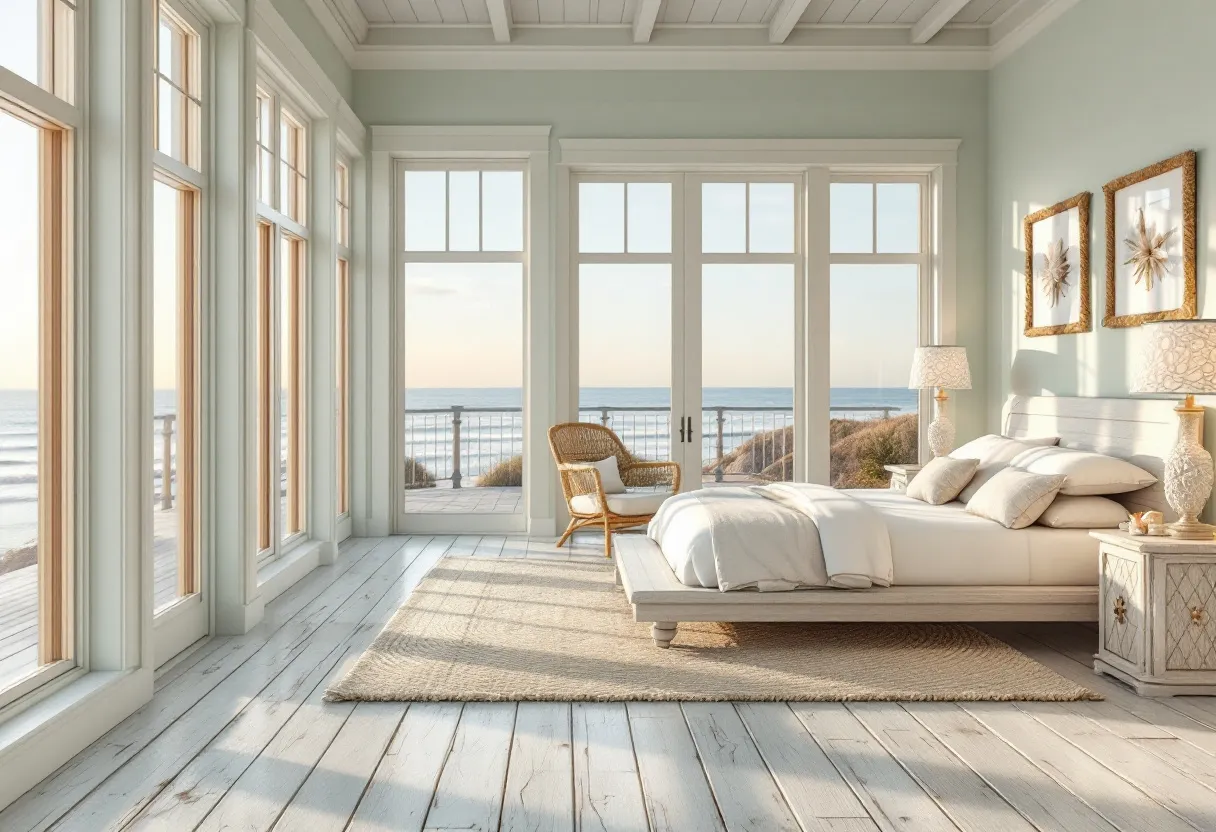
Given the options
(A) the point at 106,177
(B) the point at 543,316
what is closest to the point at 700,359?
(B) the point at 543,316

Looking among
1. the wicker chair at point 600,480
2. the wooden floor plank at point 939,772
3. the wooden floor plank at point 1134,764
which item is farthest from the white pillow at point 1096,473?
the wicker chair at point 600,480

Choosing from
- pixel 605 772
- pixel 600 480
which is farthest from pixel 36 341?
pixel 600 480

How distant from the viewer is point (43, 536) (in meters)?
3.00

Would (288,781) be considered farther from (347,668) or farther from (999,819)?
(999,819)

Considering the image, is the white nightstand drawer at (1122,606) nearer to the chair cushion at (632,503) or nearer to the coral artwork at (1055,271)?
the coral artwork at (1055,271)

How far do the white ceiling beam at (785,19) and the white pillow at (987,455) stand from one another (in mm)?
2975

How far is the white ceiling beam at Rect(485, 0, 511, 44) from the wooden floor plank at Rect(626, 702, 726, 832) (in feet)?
15.3

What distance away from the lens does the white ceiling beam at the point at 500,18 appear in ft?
20.1

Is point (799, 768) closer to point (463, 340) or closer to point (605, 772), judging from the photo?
point (605, 772)

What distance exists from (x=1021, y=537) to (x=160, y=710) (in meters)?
3.46

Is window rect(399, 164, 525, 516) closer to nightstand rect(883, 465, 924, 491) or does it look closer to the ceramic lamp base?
nightstand rect(883, 465, 924, 491)

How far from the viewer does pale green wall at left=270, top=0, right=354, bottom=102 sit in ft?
17.4

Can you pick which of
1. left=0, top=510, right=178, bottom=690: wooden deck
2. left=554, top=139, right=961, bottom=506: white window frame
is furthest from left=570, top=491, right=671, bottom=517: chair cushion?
left=0, top=510, right=178, bottom=690: wooden deck

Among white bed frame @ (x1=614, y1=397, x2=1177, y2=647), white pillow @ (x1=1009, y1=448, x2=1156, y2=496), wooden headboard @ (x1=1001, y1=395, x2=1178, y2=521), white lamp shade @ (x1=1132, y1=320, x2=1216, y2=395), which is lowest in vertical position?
white bed frame @ (x1=614, y1=397, x2=1177, y2=647)
